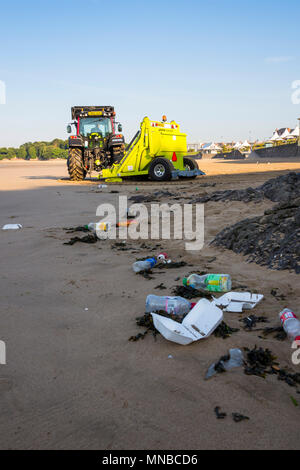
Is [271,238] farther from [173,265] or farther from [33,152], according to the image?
[33,152]

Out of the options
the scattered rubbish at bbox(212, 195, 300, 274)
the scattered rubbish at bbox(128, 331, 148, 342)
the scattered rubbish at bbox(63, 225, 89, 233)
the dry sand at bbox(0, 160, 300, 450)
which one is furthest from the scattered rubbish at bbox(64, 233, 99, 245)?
the scattered rubbish at bbox(128, 331, 148, 342)

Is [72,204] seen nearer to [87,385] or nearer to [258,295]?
[258,295]

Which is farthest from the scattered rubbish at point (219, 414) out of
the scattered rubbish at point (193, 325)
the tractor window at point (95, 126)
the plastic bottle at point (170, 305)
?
the tractor window at point (95, 126)

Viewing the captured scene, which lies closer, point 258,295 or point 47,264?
point 258,295

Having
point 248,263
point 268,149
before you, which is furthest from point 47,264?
point 268,149

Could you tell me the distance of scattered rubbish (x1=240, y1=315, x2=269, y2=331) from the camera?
7.05 feet

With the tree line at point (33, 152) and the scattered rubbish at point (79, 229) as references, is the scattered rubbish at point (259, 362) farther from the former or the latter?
the tree line at point (33, 152)

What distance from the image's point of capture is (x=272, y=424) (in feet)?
4.51

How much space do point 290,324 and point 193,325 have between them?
56 centimetres

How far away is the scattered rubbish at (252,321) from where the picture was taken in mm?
2150

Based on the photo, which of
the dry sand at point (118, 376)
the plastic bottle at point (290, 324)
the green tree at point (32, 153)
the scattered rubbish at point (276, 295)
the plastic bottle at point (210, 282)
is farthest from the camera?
the green tree at point (32, 153)

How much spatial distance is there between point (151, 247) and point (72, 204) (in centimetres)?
414

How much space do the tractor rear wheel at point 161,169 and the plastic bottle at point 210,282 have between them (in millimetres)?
9896
